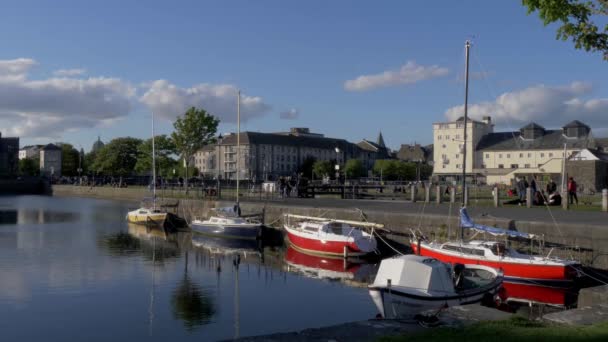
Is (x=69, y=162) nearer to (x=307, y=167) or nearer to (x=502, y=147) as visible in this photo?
(x=307, y=167)

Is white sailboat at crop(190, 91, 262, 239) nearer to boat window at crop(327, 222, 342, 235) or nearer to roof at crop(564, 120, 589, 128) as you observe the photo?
boat window at crop(327, 222, 342, 235)

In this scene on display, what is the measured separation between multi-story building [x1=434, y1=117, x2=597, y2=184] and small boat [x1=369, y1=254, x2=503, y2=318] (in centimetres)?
8716

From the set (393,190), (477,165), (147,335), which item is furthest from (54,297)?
(477,165)

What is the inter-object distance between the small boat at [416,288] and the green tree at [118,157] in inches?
4862

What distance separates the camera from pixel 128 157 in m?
136

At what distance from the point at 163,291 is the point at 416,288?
1045 cm

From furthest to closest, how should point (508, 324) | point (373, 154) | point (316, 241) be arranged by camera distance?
point (373, 154), point (316, 241), point (508, 324)

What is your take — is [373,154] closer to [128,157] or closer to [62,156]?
[128,157]

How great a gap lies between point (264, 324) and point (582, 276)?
12.7 meters

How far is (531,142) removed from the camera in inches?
4636

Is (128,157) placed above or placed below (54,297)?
above

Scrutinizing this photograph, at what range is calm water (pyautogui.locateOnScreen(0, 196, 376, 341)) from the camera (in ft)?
55.7

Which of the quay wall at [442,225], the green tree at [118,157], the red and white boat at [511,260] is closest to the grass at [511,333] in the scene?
the red and white boat at [511,260]

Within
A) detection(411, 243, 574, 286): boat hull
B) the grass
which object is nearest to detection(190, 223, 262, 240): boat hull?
detection(411, 243, 574, 286): boat hull
